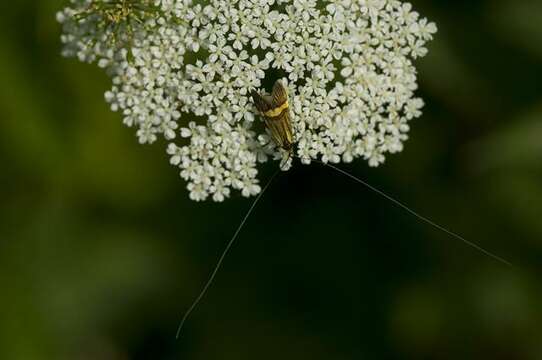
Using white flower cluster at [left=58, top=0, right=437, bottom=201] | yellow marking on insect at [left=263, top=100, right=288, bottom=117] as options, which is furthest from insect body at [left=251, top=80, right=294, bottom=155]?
white flower cluster at [left=58, top=0, right=437, bottom=201]

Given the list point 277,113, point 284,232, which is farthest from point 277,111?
point 284,232

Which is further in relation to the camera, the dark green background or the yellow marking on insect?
the dark green background

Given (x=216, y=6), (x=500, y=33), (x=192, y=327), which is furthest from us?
(x=192, y=327)

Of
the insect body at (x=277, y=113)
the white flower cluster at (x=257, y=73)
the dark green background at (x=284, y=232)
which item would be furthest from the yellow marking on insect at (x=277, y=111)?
the dark green background at (x=284, y=232)

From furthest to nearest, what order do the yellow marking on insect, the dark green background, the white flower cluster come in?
the dark green background, the white flower cluster, the yellow marking on insect

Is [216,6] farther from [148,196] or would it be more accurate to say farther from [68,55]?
[148,196]

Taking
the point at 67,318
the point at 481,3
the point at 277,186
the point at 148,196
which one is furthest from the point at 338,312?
the point at 481,3

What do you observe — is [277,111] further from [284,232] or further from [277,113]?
[284,232]

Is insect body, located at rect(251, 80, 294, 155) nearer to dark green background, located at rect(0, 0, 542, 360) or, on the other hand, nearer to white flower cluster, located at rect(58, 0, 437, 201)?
white flower cluster, located at rect(58, 0, 437, 201)
